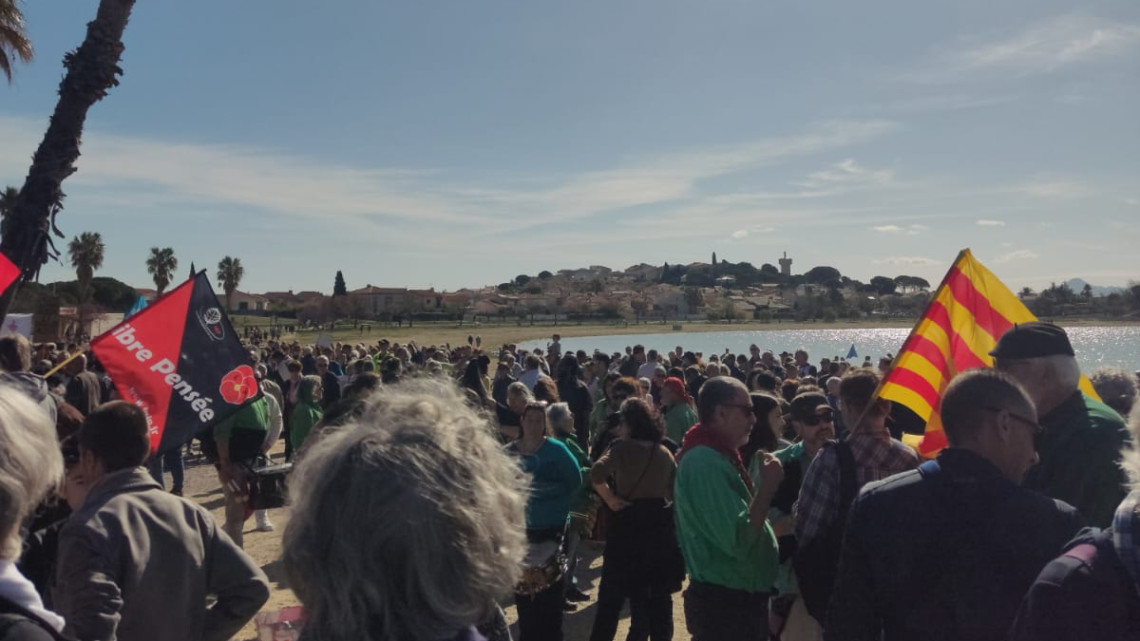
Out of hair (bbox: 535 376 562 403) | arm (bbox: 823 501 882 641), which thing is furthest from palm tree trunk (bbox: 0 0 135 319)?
arm (bbox: 823 501 882 641)

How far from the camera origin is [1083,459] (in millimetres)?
3109

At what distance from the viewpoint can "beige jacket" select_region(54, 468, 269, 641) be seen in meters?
2.53

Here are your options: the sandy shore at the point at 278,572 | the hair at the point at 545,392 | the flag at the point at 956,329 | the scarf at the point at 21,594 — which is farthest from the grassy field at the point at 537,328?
the scarf at the point at 21,594

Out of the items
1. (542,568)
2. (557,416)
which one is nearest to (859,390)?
(542,568)

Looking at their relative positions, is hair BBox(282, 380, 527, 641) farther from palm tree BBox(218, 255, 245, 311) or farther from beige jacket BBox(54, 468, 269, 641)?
palm tree BBox(218, 255, 245, 311)

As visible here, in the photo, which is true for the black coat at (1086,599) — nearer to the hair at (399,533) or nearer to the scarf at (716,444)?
the hair at (399,533)

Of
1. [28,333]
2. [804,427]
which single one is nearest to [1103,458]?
[804,427]

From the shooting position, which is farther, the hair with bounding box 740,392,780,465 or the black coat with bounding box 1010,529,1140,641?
the hair with bounding box 740,392,780,465

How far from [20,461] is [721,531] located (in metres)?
2.91

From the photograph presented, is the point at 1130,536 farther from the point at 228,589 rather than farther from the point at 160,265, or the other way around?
the point at 160,265

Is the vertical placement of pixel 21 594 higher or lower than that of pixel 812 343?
higher

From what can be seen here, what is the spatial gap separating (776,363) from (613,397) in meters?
8.09

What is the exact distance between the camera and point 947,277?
461 centimetres

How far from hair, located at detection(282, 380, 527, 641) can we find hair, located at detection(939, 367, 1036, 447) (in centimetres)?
175
